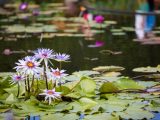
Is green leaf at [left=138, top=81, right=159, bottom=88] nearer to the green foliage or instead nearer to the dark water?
the green foliage

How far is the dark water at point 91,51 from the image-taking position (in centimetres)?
340

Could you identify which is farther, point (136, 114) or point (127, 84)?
point (127, 84)

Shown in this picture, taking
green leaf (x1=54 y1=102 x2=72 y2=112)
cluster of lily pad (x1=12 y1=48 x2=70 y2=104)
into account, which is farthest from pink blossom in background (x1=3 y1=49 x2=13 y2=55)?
green leaf (x1=54 y1=102 x2=72 y2=112)

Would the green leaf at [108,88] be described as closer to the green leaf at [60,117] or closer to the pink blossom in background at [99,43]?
the green leaf at [60,117]

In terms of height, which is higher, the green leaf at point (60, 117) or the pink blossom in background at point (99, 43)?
the pink blossom in background at point (99, 43)

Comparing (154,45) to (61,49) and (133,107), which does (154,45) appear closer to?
(61,49)

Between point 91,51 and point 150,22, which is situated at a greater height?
point 150,22

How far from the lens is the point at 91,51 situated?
4.01 metres

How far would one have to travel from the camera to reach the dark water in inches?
134

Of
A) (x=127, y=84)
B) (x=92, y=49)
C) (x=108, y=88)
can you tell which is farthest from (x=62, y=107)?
(x=92, y=49)

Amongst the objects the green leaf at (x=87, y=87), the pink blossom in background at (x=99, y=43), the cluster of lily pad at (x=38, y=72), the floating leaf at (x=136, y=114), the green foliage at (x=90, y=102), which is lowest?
the floating leaf at (x=136, y=114)

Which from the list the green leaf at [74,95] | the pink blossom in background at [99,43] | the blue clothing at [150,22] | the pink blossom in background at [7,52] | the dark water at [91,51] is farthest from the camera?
the blue clothing at [150,22]

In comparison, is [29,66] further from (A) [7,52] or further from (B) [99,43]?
(B) [99,43]

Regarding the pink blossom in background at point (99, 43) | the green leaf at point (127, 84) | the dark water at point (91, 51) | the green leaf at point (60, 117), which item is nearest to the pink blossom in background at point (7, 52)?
the dark water at point (91, 51)
